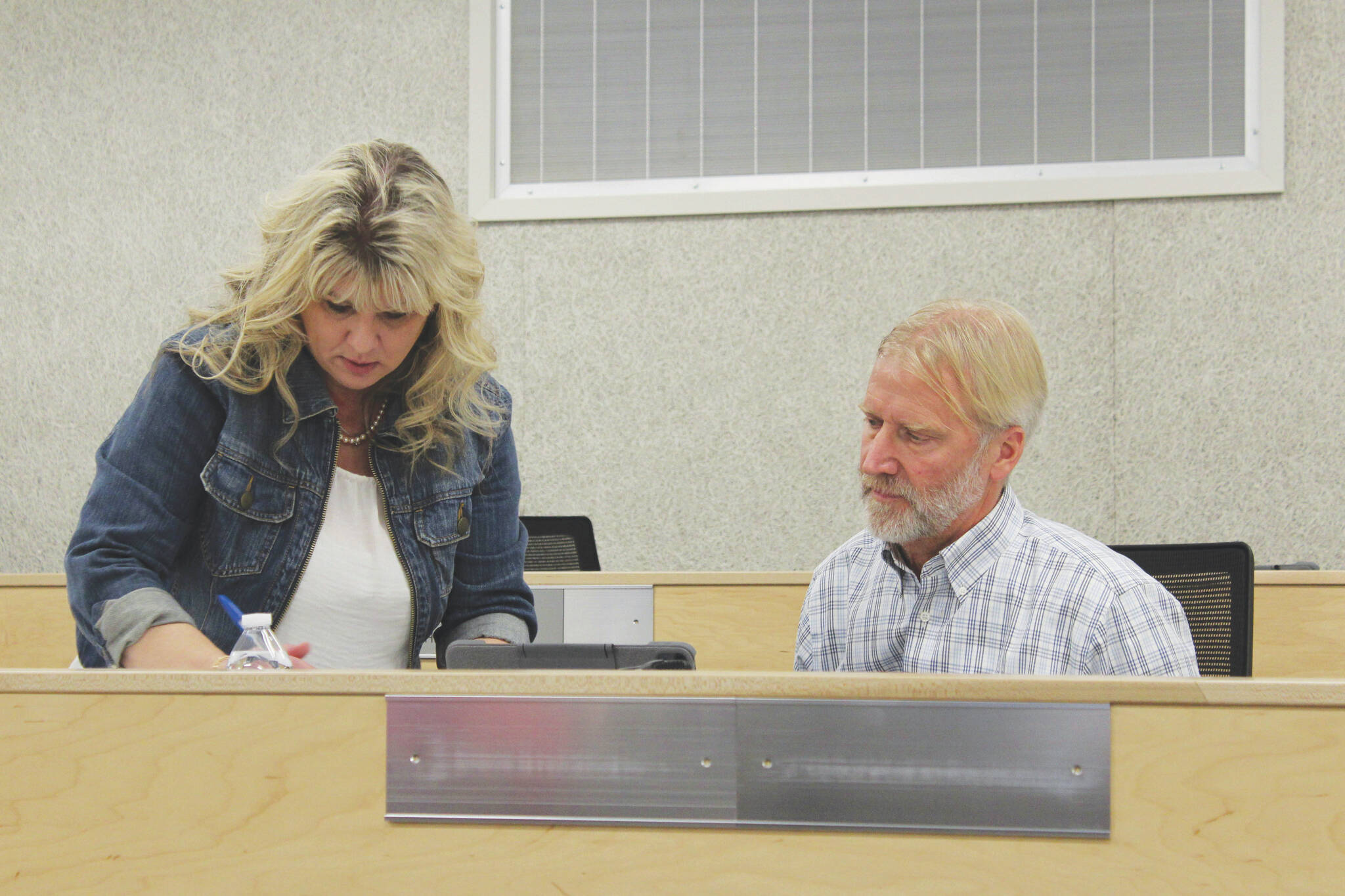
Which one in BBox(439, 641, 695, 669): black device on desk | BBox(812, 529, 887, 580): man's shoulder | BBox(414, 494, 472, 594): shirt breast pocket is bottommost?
Result: BBox(439, 641, 695, 669): black device on desk

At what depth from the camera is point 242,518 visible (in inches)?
47.2

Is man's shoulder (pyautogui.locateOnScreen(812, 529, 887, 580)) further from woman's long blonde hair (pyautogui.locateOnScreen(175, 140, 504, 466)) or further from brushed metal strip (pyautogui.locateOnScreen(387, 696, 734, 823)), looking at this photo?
brushed metal strip (pyautogui.locateOnScreen(387, 696, 734, 823))

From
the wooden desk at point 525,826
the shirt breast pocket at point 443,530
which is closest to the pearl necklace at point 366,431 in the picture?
the shirt breast pocket at point 443,530

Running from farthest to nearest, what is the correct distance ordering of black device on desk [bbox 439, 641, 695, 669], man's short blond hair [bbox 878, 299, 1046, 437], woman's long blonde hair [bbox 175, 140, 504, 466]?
man's short blond hair [bbox 878, 299, 1046, 437]
woman's long blonde hair [bbox 175, 140, 504, 466]
black device on desk [bbox 439, 641, 695, 669]

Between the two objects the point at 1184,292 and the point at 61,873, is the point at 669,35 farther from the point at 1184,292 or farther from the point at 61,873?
the point at 61,873

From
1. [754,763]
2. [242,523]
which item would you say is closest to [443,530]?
[242,523]

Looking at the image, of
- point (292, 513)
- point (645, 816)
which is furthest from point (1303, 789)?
point (292, 513)

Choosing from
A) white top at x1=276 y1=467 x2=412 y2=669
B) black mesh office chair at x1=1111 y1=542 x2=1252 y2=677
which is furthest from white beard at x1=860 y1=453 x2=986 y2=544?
white top at x1=276 y1=467 x2=412 y2=669

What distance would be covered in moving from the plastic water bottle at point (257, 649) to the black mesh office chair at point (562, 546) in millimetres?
1491

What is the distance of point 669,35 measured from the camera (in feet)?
12.7

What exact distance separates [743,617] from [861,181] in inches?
80.8

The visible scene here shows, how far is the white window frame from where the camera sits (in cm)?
359

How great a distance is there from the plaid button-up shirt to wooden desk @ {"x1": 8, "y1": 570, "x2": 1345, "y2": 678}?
408mm

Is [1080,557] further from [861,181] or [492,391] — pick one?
[861,181]
